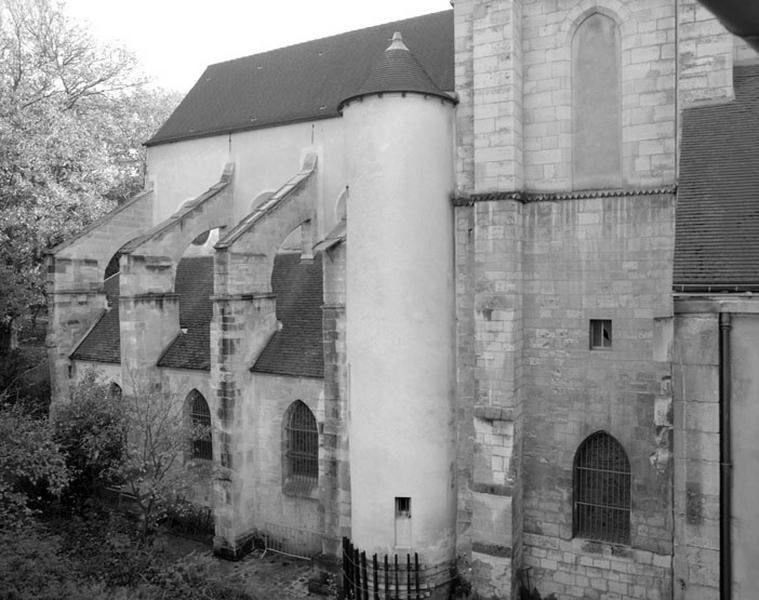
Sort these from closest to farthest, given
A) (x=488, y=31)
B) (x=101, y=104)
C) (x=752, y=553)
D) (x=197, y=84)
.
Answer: (x=752, y=553) → (x=488, y=31) → (x=197, y=84) → (x=101, y=104)

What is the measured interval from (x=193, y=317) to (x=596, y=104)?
12.4 meters

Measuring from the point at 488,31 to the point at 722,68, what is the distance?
441 centimetres

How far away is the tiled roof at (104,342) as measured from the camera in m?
20.1

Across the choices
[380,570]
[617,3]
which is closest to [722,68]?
[617,3]

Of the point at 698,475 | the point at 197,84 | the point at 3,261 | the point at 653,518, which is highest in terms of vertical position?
the point at 197,84

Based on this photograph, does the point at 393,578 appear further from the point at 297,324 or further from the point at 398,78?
the point at 398,78

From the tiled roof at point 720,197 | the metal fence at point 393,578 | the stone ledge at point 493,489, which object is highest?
the tiled roof at point 720,197

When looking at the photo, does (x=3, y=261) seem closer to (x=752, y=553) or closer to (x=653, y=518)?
(x=653, y=518)

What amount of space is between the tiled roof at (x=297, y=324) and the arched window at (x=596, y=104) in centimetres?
730

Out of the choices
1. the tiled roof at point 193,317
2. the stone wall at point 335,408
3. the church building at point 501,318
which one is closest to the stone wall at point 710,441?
the church building at point 501,318

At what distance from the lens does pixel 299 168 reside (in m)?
20.1

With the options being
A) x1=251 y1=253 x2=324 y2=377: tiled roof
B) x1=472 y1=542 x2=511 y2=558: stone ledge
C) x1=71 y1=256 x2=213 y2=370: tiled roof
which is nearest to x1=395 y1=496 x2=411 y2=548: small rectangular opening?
x1=472 y1=542 x2=511 y2=558: stone ledge

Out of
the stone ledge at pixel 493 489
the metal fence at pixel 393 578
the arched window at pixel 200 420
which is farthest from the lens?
the arched window at pixel 200 420

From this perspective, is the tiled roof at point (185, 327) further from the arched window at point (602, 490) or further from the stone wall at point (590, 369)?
the arched window at point (602, 490)
